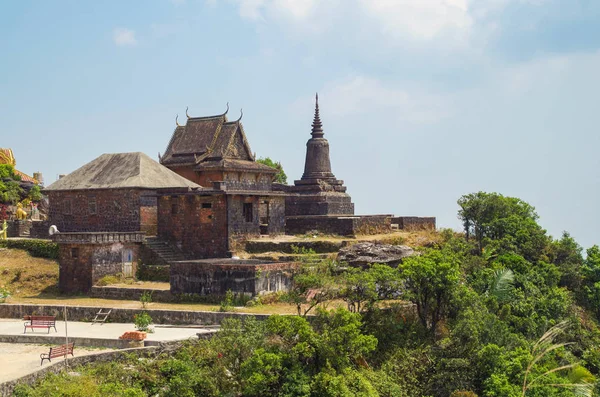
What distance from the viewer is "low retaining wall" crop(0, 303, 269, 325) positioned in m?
25.5

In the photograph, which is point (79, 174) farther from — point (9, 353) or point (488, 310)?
point (488, 310)

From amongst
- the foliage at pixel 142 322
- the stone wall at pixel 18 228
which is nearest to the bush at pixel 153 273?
the foliage at pixel 142 322

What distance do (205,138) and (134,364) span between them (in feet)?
72.4

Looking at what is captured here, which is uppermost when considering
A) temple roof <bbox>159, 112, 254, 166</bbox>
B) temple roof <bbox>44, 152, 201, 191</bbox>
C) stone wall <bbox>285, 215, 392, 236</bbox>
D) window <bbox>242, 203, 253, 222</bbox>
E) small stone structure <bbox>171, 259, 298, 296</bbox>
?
temple roof <bbox>159, 112, 254, 166</bbox>

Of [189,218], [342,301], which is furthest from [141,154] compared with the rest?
[342,301]

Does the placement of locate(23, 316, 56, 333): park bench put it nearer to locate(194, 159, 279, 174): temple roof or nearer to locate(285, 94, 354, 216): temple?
locate(194, 159, 279, 174): temple roof

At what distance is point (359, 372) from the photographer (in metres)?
22.0

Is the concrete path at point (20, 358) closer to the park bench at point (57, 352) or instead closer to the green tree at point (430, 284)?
the park bench at point (57, 352)

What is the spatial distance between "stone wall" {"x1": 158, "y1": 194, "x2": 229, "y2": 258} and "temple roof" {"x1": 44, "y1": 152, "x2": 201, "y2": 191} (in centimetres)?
143

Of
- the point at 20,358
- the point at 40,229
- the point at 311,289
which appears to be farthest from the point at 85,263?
the point at 311,289

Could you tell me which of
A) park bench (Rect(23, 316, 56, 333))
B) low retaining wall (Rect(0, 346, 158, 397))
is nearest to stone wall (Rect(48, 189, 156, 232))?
park bench (Rect(23, 316, 56, 333))

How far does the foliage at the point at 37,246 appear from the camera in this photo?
120 feet

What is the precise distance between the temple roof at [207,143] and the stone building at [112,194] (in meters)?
3.14

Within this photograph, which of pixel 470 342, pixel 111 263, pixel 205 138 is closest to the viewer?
pixel 470 342
